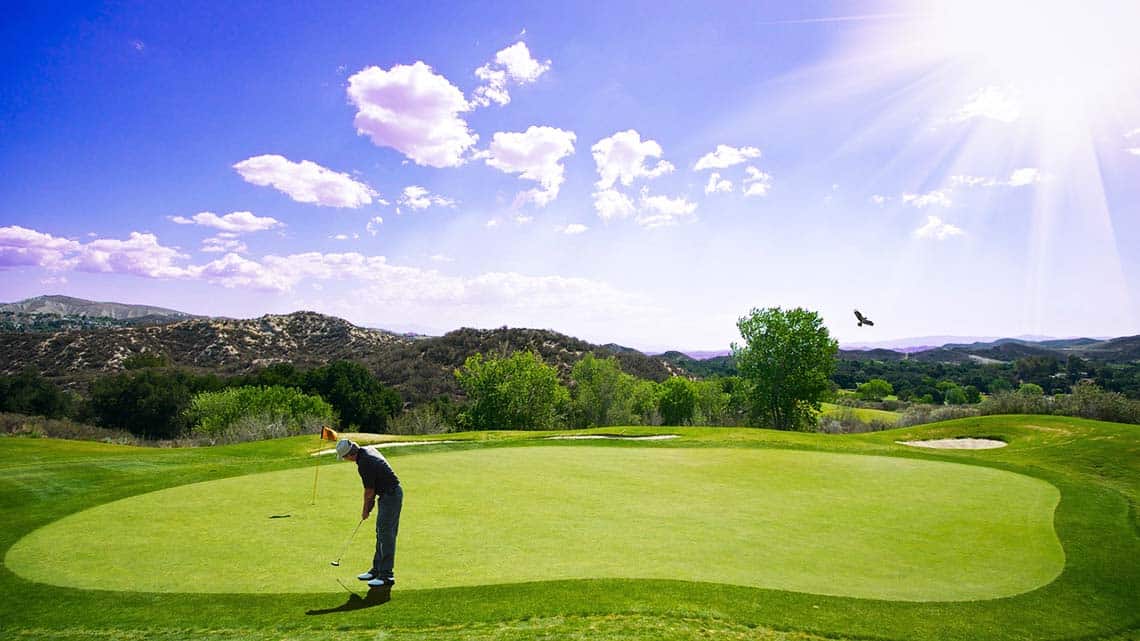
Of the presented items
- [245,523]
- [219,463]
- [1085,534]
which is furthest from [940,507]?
[219,463]

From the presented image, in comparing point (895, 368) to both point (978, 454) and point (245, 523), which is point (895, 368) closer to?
point (978, 454)

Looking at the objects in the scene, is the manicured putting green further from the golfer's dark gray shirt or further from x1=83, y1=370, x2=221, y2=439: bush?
x1=83, y1=370, x2=221, y2=439: bush

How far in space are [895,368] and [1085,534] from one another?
12433cm

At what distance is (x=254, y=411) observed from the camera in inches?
1619

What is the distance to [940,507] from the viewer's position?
12.0m

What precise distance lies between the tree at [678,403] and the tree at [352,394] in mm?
31962

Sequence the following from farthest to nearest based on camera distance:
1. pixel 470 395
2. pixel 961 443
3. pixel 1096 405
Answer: pixel 470 395
pixel 1096 405
pixel 961 443

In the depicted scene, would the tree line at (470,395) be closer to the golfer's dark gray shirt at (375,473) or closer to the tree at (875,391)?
the golfer's dark gray shirt at (375,473)

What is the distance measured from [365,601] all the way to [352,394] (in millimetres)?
50236

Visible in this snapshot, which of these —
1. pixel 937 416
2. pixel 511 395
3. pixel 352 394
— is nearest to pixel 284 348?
pixel 352 394

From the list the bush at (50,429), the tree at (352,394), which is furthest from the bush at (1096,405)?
the bush at (50,429)

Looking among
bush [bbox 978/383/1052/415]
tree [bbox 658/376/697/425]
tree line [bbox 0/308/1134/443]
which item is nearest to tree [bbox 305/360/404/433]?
tree line [bbox 0/308/1134/443]

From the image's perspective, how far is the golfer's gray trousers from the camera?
299 inches

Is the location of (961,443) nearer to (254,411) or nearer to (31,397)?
(254,411)
